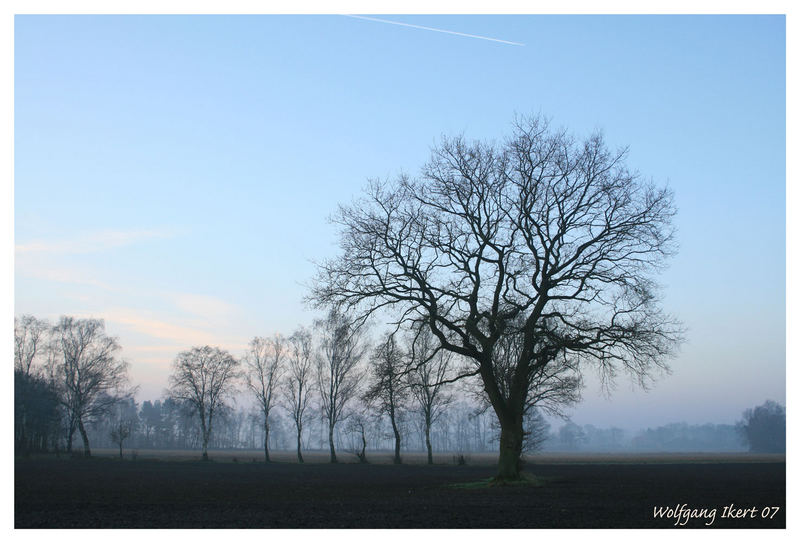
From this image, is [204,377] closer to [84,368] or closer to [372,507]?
[84,368]

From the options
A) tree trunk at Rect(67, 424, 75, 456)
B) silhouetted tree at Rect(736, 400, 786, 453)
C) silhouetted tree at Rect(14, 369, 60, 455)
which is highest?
silhouetted tree at Rect(14, 369, 60, 455)

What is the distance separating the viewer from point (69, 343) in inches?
2781

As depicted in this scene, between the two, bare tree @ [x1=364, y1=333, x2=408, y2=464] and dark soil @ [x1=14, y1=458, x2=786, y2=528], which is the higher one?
bare tree @ [x1=364, y1=333, x2=408, y2=464]

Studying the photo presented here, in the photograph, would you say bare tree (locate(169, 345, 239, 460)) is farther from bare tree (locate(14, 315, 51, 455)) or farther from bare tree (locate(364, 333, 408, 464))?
bare tree (locate(364, 333, 408, 464))

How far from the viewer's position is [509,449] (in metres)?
26.3

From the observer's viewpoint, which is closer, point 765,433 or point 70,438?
point 70,438

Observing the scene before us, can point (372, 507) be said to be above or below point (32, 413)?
below

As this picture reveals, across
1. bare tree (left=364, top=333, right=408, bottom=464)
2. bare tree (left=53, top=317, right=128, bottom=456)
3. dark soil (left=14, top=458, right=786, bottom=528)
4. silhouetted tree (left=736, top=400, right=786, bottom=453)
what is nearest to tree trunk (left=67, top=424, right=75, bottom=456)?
bare tree (left=53, top=317, right=128, bottom=456)

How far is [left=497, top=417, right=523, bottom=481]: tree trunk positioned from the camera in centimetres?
2612

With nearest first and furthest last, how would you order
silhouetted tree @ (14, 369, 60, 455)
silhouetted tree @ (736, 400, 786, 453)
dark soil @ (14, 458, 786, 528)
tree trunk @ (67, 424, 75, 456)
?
dark soil @ (14, 458, 786, 528), silhouetted tree @ (14, 369, 60, 455), tree trunk @ (67, 424, 75, 456), silhouetted tree @ (736, 400, 786, 453)

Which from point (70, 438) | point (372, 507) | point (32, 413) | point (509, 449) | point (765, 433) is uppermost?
point (32, 413)

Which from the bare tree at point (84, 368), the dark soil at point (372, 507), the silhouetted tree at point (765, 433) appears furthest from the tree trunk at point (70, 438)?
the silhouetted tree at point (765, 433)

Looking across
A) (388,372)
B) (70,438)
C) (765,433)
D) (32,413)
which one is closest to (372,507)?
(388,372)

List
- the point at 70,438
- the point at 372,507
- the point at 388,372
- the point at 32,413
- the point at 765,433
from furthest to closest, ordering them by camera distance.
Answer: the point at 765,433
the point at 70,438
the point at 32,413
the point at 388,372
the point at 372,507
